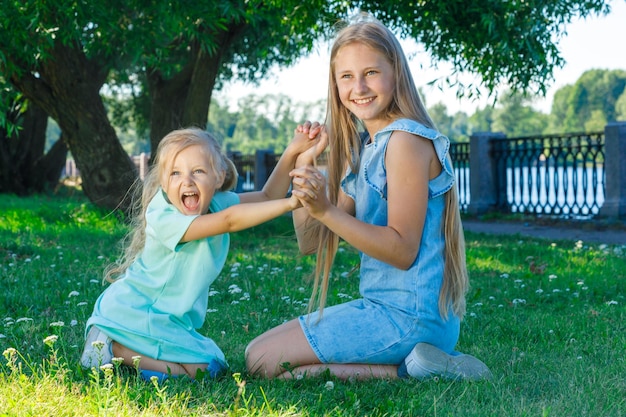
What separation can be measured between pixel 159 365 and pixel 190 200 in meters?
0.75

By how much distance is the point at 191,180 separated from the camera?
11.9 feet

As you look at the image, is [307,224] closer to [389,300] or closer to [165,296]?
[389,300]

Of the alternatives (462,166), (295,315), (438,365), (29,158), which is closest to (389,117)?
(438,365)

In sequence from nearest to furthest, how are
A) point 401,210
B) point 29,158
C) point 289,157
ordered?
1. point 401,210
2. point 289,157
3. point 29,158

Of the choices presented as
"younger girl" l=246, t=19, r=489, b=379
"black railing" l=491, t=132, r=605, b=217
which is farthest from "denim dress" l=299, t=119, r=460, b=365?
"black railing" l=491, t=132, r=605, b=217

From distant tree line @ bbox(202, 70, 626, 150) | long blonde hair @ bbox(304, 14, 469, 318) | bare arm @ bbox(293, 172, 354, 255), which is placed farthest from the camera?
distant tree line @ bbox(202, 70, 626, 150)

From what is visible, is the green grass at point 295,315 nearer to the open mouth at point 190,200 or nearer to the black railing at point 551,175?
the open mouth at point 190,200

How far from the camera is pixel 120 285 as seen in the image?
149 inches

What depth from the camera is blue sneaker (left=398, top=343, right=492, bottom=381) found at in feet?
11.4

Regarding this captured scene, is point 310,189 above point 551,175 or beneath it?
above

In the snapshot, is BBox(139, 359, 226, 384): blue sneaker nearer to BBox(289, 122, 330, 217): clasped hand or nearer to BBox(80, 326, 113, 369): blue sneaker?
BBox(80, 326, 113, 369): blue sneaker

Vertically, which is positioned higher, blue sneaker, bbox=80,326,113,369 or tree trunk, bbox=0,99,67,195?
tree trunk, bbox=0,99,67,195

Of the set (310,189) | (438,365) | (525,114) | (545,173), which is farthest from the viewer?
(525,114)

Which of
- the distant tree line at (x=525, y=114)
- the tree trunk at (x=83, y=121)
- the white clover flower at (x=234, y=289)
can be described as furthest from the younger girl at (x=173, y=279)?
the distant tree line at (x=525, y=114)
